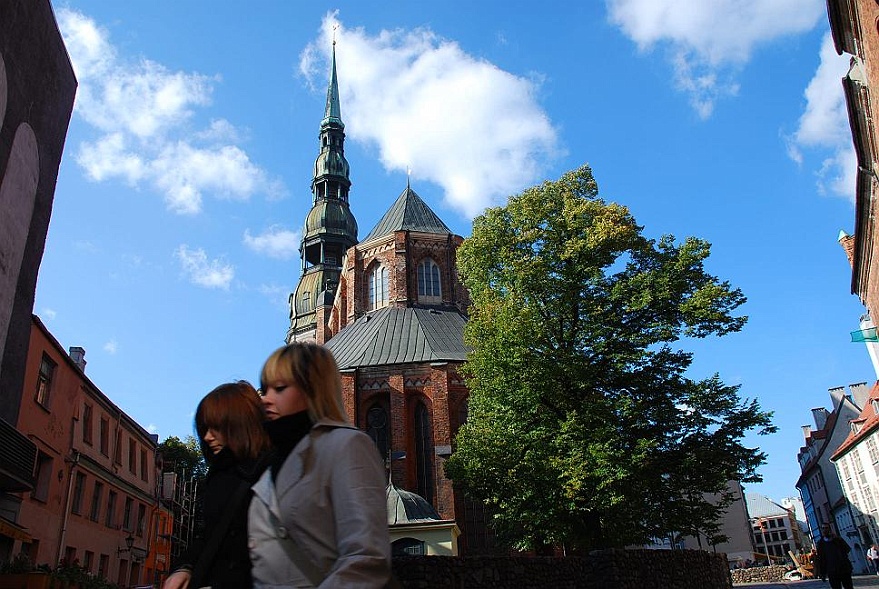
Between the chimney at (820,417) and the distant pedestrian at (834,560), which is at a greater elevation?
the chimney at (820,417)

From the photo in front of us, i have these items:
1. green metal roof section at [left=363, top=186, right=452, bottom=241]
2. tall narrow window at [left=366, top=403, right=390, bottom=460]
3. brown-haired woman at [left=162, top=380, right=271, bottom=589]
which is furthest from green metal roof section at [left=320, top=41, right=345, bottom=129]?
brown-haired woman at [left=162, top=380, right=271, bottom=589]

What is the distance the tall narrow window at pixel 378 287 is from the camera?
129ft

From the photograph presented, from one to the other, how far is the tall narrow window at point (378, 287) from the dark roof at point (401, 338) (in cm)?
106

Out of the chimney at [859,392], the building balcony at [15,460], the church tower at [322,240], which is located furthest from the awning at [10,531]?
the chimney at [859,392]

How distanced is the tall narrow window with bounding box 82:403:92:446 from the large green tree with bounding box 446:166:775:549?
1044 centimetres

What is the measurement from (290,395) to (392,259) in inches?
1466

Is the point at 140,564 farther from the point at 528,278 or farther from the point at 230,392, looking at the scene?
the point at 230,392

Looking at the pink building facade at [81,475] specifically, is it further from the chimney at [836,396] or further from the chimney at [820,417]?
the chimney at [820,417]

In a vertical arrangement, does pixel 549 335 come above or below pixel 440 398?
below

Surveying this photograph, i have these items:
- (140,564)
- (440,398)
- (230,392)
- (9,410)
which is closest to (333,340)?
(440,398)

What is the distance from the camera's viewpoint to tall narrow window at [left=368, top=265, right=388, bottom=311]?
3934 centimetres

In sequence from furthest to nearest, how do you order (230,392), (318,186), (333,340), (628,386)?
(318,186)
(333,340)
(628,386)
(230,392)

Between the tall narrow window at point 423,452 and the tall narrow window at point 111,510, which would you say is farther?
the tall narrow window at point 423,452

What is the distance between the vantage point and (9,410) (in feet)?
39.8
